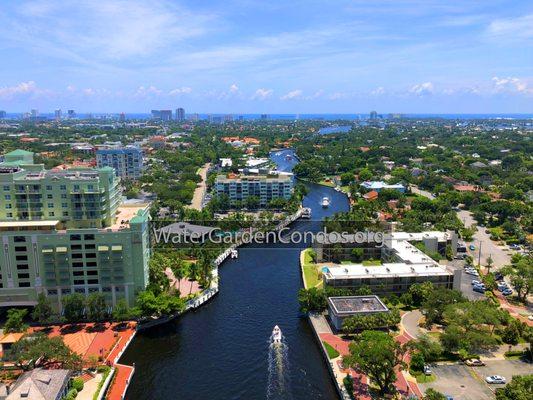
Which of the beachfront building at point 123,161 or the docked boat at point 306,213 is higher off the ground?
the beachfront building at point 123,161

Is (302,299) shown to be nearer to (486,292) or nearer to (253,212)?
(486,292)

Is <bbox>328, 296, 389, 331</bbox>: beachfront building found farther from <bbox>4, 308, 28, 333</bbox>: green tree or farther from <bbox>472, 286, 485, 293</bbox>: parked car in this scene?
<bbox>4, 308, 28, 333</bbox>: green tree

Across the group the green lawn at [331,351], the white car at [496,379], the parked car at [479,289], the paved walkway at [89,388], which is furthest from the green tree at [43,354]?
the parked car at [479,289]

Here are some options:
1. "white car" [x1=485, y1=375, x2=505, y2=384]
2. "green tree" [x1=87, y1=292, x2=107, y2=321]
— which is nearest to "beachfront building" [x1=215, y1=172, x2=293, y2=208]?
"green tree" [x1=87, y1=292, x2=107, y2=321]

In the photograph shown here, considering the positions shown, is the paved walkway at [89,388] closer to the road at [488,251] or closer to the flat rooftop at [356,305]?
the flat rooftop at [356,305]

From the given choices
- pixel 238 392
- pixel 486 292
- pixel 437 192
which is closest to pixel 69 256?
pixel 238 392
